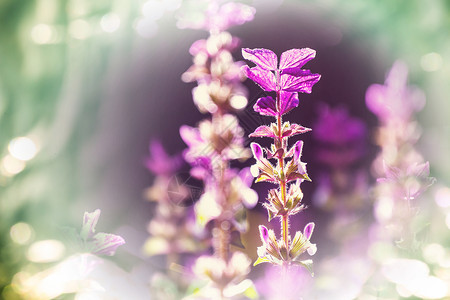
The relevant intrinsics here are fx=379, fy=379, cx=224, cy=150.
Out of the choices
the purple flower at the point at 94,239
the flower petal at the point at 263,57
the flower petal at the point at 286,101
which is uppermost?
the flower petal at the point at 263,57

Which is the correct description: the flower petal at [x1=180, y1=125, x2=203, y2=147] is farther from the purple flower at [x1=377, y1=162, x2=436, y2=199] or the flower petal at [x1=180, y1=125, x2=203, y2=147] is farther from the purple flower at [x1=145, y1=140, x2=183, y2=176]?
the purple flower at [x1=377, y1=162, x2=436, y2=199]

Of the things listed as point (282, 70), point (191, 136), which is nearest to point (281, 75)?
point (282, 70)

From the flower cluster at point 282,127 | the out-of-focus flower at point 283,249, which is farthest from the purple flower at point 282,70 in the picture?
the out-of-focus flower at point 283,249

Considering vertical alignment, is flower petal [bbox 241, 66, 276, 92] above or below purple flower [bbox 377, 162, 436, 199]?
above

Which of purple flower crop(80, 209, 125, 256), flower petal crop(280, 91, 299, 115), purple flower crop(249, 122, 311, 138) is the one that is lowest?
purple flower crop(80, 209, 125, 256)

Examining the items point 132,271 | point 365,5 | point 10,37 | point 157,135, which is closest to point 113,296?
point 132,271

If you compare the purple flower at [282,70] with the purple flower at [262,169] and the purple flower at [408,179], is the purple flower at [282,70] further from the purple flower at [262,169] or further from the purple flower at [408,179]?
the purple flower at [408,179]

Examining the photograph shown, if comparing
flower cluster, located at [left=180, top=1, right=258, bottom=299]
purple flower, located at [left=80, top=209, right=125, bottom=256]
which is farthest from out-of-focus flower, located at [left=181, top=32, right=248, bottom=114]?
purple flower, located at [left=80, top=209, right=125, bottom=256]
